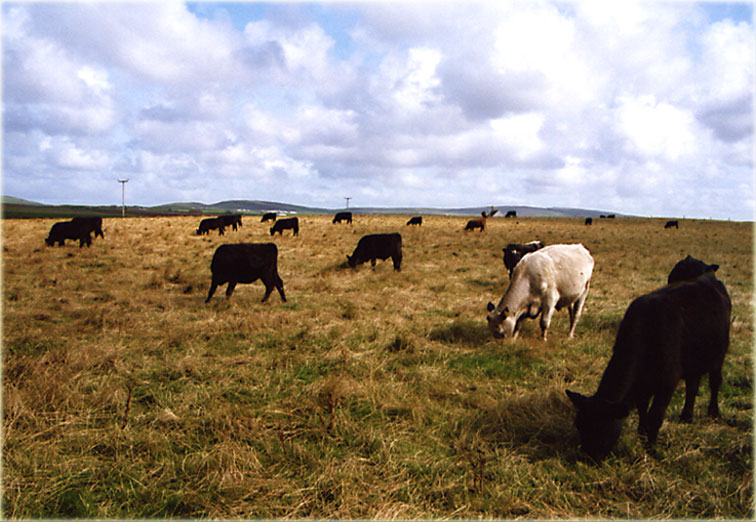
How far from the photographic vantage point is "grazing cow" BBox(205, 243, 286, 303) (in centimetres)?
992

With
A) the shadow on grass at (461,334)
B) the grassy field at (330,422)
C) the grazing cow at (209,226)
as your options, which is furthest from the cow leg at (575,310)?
the grazing cow at (209,226)

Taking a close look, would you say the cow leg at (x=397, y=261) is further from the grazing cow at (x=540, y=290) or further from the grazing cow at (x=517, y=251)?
the grazing cow at (x=540, y=290)

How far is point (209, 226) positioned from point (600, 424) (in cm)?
3613

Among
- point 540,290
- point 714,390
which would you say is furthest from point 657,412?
point 540,290

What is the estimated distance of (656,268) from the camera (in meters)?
16.9

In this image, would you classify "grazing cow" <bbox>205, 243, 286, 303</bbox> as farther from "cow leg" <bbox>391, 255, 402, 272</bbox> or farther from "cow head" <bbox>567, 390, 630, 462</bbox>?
"cow head" <bbox>567, 390, 630, 462</bbox>

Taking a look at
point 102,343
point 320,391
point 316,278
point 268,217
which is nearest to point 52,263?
point 316,278

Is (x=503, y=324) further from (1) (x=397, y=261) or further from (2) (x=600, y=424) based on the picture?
(1) (x=397, y=261)

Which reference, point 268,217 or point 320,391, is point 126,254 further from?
point 268,217

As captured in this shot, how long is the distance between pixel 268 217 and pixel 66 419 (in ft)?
153

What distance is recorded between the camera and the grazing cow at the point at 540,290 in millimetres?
6840

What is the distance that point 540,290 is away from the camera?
707 centimetres

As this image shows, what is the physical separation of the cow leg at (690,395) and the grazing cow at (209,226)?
3259cm

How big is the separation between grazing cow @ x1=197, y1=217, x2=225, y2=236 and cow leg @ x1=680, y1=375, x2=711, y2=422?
3259cm
